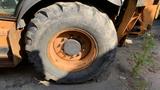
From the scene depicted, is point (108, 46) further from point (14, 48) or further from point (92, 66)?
point (14, 48)

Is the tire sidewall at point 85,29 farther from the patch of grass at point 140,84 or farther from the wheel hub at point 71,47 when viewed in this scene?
the patch of grass at point 140,84

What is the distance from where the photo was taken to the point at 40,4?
17.3ft

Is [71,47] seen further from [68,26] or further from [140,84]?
[140,84]

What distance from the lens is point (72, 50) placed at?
5.34 metres

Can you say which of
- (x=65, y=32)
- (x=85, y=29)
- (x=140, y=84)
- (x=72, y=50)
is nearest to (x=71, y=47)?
(x=72, y=50)

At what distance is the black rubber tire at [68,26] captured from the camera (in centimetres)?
509

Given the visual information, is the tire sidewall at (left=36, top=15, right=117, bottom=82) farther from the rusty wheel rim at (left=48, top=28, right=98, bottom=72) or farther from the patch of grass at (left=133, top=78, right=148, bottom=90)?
the patch of grass at (left=133, top=78, right=148, bottom=90)

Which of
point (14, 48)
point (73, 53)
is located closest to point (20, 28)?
point (14, 48)

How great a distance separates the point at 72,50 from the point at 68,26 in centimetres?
38

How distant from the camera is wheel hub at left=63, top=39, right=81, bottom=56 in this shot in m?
5.32

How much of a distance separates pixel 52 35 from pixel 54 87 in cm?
70

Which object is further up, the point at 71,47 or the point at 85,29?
the point at 85,29

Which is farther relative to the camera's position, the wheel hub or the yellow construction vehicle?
the wheel hub

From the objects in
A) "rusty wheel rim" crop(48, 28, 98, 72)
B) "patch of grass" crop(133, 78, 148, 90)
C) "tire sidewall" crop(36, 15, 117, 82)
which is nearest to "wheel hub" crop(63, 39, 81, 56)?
"rusty wheel rim" crop(48, 28, 98, 72)
